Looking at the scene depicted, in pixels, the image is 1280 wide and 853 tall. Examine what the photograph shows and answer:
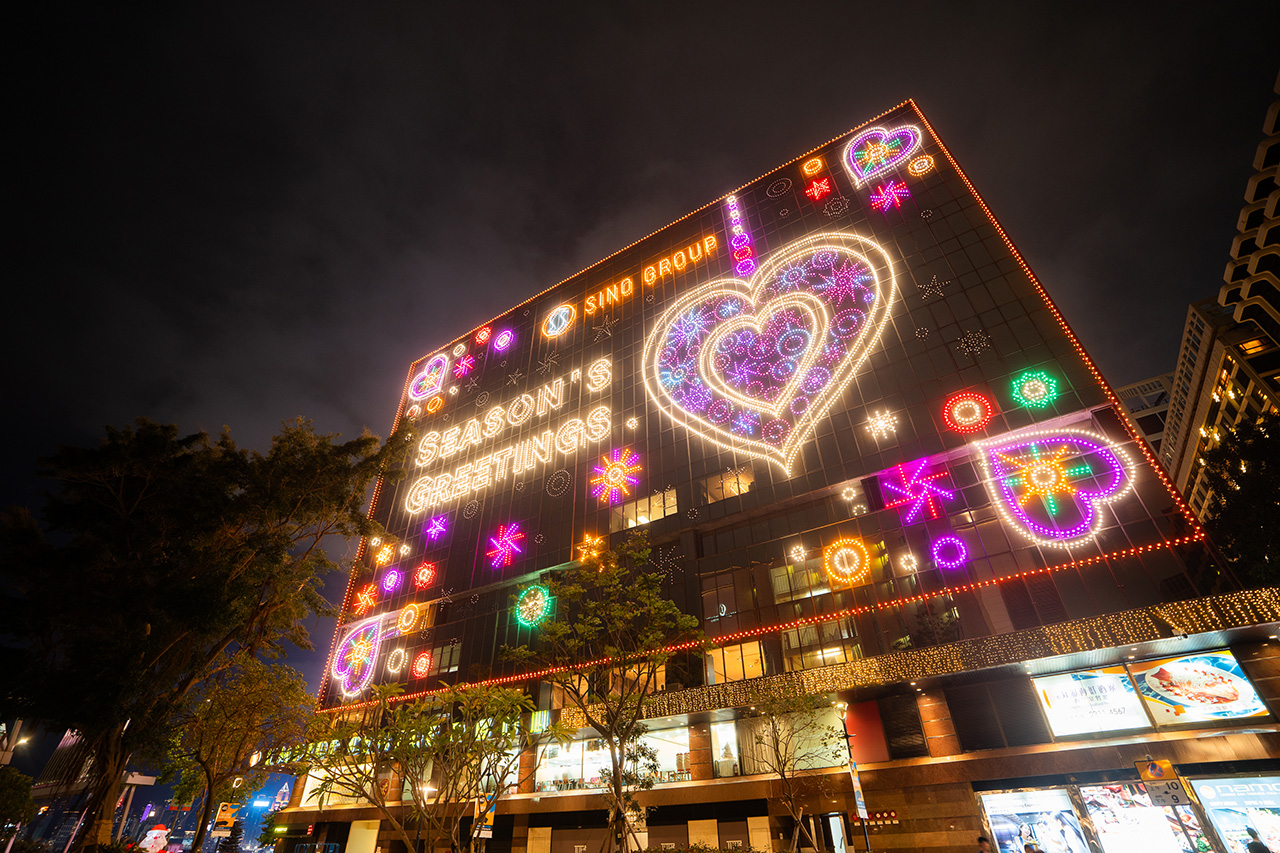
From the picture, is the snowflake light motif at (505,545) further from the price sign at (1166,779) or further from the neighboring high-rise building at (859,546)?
the price sign at (1166,779)

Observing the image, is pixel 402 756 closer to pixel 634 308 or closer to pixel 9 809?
pixel 9 809

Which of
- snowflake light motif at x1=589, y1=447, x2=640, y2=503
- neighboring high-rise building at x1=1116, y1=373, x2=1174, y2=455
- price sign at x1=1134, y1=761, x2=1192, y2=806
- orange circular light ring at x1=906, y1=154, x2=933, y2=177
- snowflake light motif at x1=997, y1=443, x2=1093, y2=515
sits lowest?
price sign at x1=1134, y1=761, x2=1192, y2=806

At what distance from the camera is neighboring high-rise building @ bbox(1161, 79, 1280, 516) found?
47.1 m

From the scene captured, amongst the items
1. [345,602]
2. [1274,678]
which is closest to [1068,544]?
[1274,678]

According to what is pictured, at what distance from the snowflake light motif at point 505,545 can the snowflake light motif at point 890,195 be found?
34.4 metres

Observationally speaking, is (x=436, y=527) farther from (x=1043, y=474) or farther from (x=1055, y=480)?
(x=1055, y=480)

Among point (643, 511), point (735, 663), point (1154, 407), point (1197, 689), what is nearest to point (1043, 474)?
point (1197, 689)

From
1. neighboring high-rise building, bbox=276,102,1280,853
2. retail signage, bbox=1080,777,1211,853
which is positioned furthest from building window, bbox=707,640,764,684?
retail signage, bbox=1080,777,1211,853

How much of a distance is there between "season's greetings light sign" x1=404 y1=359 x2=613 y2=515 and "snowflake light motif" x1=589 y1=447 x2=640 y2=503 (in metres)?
2.45

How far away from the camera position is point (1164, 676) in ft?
69.5

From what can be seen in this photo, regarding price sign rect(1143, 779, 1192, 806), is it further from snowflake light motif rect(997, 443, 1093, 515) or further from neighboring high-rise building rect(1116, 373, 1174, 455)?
neighboring high-rise building rect(1116, 373, 1174, 455)

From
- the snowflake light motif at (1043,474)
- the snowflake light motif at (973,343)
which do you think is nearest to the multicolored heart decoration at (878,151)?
the snowflake light motif at (973,343)

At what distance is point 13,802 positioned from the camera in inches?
808

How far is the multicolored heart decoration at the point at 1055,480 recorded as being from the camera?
24359mm
